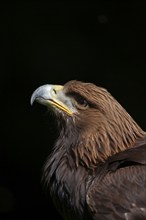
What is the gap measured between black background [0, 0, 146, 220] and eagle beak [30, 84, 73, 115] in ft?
10.1

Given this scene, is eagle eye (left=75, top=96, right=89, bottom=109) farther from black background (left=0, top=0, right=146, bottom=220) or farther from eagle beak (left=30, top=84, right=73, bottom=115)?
black background (left=0, top=0, right=146, bottom=220)

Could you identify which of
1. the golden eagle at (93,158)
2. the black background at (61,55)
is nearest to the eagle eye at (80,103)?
the golden eagle at (93,158)

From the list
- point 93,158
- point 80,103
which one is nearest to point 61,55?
point 80,103

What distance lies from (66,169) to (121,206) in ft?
2.09

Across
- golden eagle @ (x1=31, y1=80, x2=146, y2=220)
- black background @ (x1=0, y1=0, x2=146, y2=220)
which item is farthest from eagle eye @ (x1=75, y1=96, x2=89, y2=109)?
black background @ (x1=0, y1=0, x2=146, y2=220)

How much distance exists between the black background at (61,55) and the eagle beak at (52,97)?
10.1 feet

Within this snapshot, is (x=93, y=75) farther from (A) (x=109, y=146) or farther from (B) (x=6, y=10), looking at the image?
(A) (x=109, y=146)

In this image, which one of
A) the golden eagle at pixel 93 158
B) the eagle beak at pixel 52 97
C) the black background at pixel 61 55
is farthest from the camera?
the black background at pixel 61 55

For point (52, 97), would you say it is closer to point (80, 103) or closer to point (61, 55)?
point (80, 103)

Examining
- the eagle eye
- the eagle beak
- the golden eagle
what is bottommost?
the golden eagle

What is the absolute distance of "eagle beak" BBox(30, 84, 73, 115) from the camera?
623cm

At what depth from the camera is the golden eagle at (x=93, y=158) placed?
572cm

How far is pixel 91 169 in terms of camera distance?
6.07 metres

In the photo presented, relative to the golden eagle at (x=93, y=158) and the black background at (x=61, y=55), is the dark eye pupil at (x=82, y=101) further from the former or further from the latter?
the black background at (x=61, y=55)
